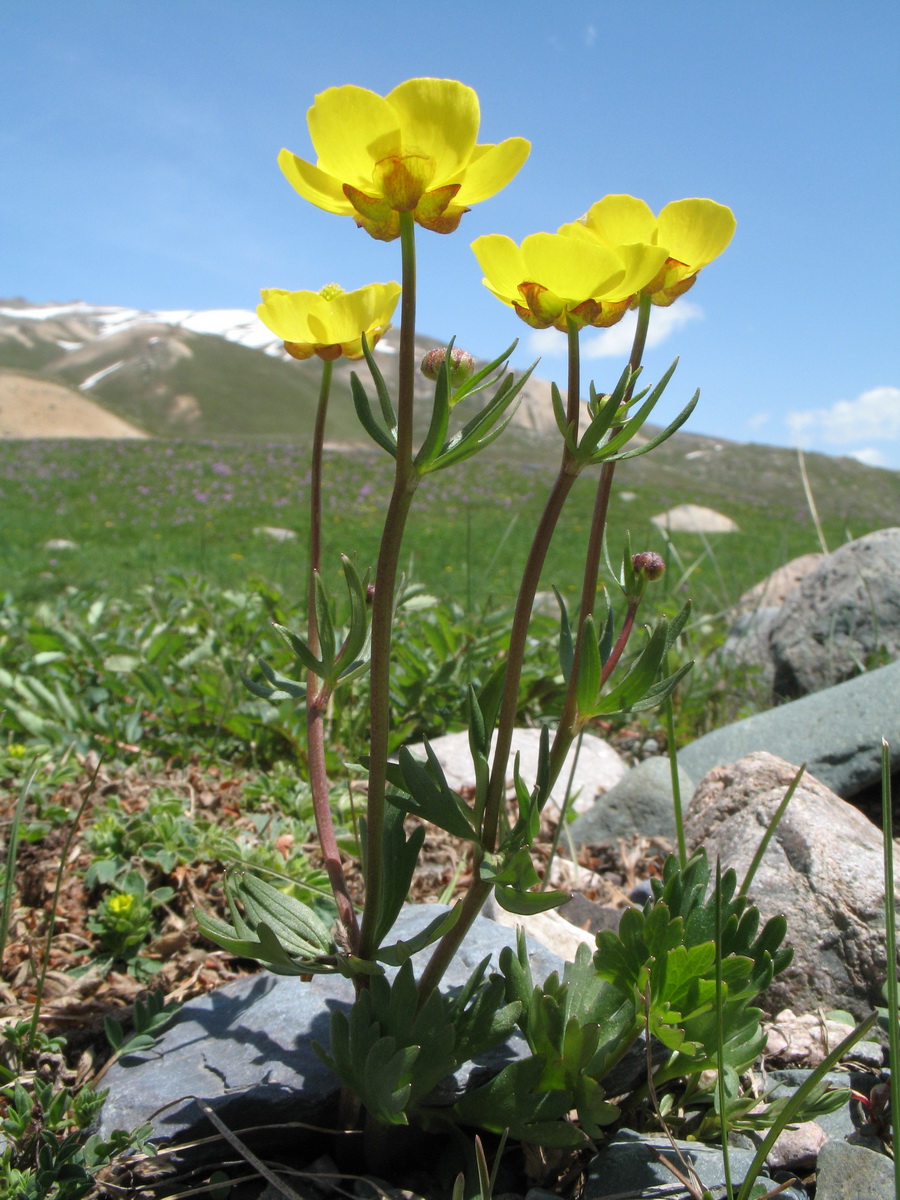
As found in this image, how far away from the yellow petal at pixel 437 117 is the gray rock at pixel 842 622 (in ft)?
11.2

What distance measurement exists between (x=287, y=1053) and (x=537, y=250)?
4.44ft

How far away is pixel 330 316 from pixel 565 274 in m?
0.40

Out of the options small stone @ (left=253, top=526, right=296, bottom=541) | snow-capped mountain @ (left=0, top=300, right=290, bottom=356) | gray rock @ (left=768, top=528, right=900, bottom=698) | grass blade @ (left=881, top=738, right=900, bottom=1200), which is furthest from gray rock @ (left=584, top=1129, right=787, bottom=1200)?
snow-capped mountain @ (left=0, top=300, right=290, bottom=356)

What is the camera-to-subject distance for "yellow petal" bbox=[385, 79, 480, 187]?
0.95 m

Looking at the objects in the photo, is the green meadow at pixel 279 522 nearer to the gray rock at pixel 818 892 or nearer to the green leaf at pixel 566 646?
the gray rock at pixel 818 892

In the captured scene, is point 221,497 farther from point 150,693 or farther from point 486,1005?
point 486,1005

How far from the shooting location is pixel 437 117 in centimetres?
95

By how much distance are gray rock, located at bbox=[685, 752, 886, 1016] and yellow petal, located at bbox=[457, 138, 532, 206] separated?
154 centimetres

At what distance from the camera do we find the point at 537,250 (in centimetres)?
102

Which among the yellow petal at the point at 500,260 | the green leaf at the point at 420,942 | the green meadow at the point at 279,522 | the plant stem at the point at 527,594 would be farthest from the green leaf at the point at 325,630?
the green meadow at the point at 279,522

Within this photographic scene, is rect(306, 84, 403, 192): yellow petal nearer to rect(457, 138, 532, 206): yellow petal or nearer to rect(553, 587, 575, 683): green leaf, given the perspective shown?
rect(457, 138, 532, 206): yellow petal

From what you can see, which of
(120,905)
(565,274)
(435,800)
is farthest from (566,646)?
(120,905)

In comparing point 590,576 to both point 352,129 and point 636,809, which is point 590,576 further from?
point 636,809

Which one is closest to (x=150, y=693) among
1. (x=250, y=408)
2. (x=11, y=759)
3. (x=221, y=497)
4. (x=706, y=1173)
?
(x=11, y=759)
